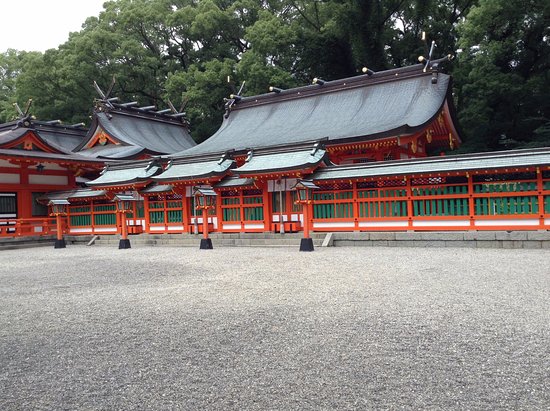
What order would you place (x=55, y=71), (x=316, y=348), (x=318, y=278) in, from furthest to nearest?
(x=55, y=71) → (x=318, y=278) → (x=316, y=348)

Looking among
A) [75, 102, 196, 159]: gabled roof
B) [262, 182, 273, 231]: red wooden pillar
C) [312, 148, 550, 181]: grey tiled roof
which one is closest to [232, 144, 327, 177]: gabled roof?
[312, 148, 550, 181]: grey tiled roof

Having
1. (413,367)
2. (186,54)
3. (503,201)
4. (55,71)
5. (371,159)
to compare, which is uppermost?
(186,54)

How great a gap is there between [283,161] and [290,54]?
18.8 meters

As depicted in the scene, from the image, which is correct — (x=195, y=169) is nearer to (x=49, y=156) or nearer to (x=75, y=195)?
(x=75, y=195)

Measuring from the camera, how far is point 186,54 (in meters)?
41.0

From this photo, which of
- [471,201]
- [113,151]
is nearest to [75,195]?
[113,151]

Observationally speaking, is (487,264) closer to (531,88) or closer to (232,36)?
(531,88)

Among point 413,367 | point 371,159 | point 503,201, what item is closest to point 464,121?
point 371,159

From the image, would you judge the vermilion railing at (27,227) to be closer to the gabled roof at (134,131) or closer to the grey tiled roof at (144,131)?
the gabled roof at (134,131)

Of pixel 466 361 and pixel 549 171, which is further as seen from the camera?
pixel 549 171

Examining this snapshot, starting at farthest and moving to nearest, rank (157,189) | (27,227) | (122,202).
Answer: (27,227), (157,189), (122,202)

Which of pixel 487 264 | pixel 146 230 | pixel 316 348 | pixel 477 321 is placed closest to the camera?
pixel 316 348

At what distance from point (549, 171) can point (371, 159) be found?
7.22 metres

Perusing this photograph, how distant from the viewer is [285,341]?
16.2ft
